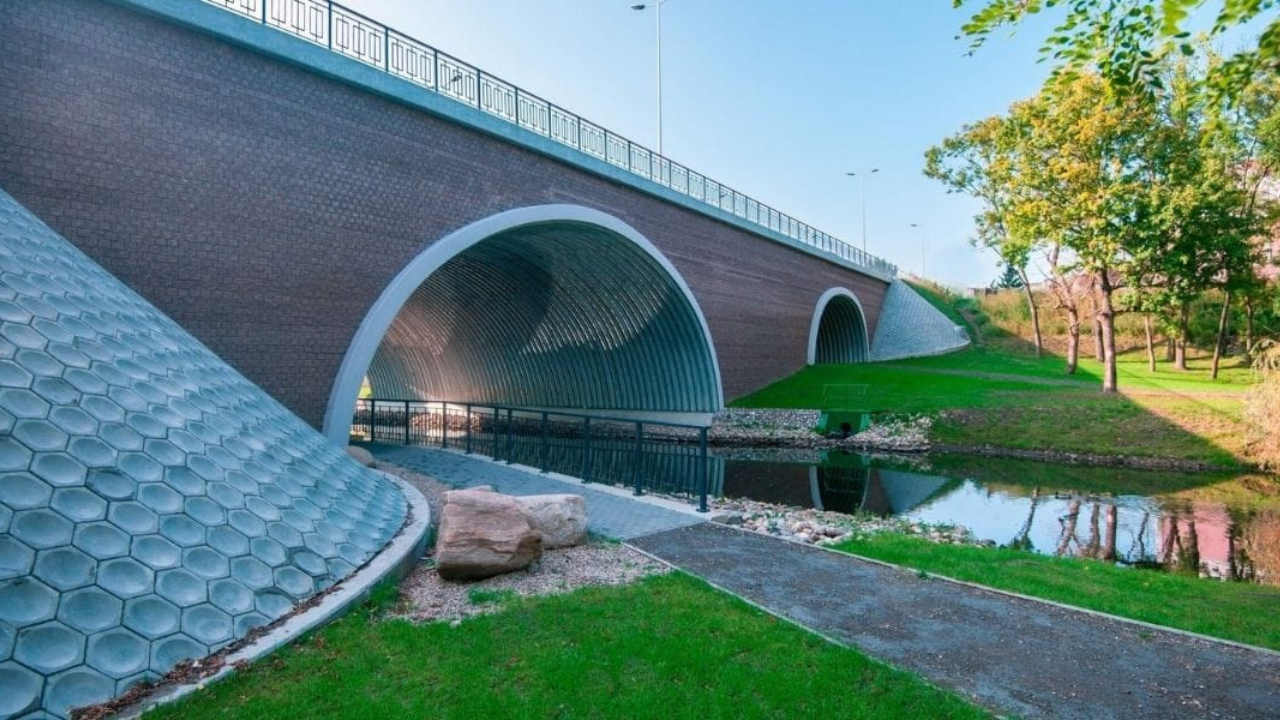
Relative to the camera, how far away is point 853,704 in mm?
3709

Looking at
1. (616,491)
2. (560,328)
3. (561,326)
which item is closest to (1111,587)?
(616,491)

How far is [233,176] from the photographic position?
9492mm

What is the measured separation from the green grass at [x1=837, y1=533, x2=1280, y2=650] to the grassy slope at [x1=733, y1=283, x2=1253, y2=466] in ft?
41.9

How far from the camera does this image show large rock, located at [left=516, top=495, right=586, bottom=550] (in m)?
6.88

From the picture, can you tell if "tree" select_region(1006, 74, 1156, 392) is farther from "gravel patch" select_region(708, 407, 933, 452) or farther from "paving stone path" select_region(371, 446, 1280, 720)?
"paving stone path" select_region(371, 446, 1280, 720)

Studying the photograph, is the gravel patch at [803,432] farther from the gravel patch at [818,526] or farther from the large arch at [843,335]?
the large arch at [843,335]

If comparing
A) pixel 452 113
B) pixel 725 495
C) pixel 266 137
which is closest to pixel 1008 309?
pixel 725 495

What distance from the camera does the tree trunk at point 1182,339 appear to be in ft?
104

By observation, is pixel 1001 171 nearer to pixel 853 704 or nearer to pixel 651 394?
A: pixel 651 394

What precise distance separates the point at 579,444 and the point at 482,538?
553 inches

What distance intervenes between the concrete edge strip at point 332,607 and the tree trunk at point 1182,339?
34.6 meters

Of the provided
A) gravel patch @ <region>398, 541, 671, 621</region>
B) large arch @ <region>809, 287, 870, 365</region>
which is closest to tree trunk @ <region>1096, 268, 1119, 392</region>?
large arch @ <region>809, 287, 870, 365</region>

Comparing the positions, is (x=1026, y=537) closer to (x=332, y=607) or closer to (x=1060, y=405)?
(x=332, y=607)

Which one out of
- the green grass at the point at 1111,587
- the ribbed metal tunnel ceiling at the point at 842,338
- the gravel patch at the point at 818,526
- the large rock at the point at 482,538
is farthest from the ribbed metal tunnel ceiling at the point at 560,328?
the ribbed metal tunnel ceiling at the point at 842,338
